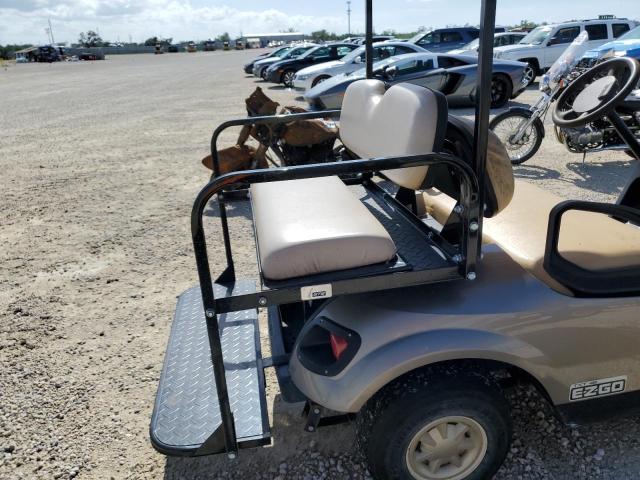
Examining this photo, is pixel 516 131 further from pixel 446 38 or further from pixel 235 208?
pixel 446 38

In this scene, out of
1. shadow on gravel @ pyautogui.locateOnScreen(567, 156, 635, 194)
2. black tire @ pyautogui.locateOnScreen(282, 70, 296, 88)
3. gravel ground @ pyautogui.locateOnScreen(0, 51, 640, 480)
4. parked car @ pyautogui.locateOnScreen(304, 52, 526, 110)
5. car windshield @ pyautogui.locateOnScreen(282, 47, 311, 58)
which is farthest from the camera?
car windshield @ pyautogui.locateOnScreen(282, 47, 311, 58)

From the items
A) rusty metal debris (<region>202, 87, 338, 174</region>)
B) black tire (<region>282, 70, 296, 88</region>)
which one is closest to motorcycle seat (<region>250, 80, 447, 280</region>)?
rusty metal debris (<region>202, 87, 338, 174</region>)

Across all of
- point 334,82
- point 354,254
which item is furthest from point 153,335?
point 334,82

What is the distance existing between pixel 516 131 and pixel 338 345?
17.6 feet

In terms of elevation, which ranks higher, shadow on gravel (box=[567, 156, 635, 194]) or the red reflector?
the red reflector

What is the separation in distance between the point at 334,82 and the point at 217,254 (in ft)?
24.1

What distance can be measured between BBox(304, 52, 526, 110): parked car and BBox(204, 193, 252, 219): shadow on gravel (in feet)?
16.8

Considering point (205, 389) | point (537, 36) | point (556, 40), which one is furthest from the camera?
point (537, 36)

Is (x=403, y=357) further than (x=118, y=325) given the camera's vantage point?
No

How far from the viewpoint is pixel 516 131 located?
20.8 ft

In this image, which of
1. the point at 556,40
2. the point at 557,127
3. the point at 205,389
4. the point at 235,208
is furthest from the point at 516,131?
the point at 556,40

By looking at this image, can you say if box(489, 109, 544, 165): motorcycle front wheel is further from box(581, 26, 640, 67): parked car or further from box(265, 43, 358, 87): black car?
box(265, 43, 358, 87): black car

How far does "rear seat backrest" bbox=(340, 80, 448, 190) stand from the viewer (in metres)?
1.90

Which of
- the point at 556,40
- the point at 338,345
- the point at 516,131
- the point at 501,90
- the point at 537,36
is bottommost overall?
the point at 501,90
